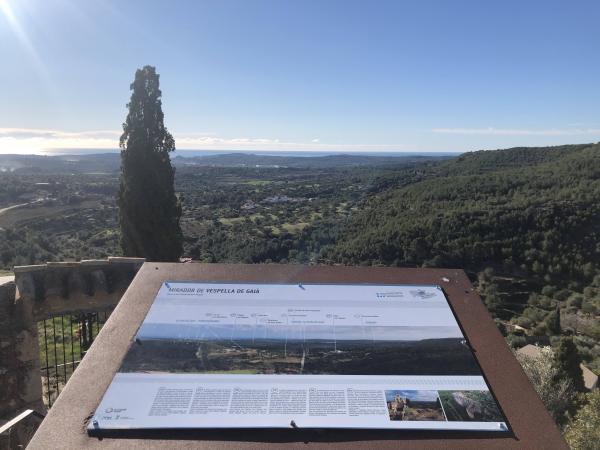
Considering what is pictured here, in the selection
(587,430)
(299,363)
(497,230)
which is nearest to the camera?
(299,363)

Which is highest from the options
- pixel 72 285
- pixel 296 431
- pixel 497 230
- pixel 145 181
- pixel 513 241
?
pixel 145 181

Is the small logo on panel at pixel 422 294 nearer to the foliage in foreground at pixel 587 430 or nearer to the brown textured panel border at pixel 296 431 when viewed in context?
the brown textured panel border at pixel 296 431

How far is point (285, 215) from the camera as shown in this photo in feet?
160

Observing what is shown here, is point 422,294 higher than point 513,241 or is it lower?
higher

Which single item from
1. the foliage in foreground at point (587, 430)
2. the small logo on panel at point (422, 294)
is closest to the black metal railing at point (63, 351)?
the small logo on panel at point (422, 294)

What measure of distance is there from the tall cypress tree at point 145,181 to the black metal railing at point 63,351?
2267 millimetres

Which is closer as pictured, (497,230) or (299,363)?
(299,363)

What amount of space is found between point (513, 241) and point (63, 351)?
35971 mm

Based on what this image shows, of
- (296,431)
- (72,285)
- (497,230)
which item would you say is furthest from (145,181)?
(497,230)

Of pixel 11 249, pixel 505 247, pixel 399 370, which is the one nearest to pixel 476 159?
pixel 505 247

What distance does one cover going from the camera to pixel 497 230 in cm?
3609

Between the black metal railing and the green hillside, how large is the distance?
2104 centimetres

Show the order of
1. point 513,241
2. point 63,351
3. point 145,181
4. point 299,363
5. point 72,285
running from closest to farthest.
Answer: point 299,363, point 72,285, point 63,351, point 145,181, point 513,241

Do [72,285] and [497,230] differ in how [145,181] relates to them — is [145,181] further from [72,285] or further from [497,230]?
[497,230]
